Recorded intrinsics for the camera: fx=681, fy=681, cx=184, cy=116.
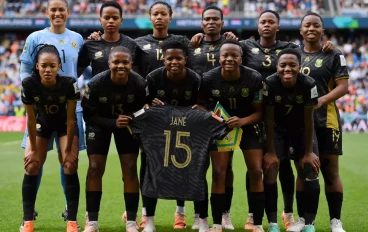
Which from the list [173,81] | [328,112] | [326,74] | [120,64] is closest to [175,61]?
[173,81]

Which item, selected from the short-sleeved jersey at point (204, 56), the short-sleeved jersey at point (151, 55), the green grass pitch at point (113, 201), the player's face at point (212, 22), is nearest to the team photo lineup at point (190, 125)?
the short-sleeved jersey at point (204, 56)

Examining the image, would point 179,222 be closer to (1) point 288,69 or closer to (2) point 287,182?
(2) point 287,182

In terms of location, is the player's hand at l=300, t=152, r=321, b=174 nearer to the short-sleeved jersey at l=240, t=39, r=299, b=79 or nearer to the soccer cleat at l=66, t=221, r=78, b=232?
the short-sleeved jersey at l=240, t=39, r=299, b=79

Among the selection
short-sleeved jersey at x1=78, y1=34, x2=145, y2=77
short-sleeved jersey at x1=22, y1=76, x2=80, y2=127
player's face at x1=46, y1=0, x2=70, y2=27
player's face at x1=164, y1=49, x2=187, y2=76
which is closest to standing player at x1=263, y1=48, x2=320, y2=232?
player's face at x1=164, y1=49, x2=187, y2=76

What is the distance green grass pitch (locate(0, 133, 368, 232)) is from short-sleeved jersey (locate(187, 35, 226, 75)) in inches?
73.9

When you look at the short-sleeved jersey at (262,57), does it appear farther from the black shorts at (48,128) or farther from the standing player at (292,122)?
the black shorts at (48,128)

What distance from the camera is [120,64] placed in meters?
6.96

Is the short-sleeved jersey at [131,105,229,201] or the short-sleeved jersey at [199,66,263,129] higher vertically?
the short-sleeved jersey at [199,66,263,129]

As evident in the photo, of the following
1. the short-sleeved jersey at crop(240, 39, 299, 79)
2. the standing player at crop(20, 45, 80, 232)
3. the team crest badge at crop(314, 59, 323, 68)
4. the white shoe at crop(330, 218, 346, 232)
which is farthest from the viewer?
the short-sleeved jersey at crop(240, 39, 299, 79)

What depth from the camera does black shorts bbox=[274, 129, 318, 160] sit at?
7332 mm

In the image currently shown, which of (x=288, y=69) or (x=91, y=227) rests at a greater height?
(x=288, y=69)

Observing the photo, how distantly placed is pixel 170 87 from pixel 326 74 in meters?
1.73

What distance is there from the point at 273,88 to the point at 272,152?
0.68m

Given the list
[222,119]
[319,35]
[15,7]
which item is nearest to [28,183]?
[222,119]
